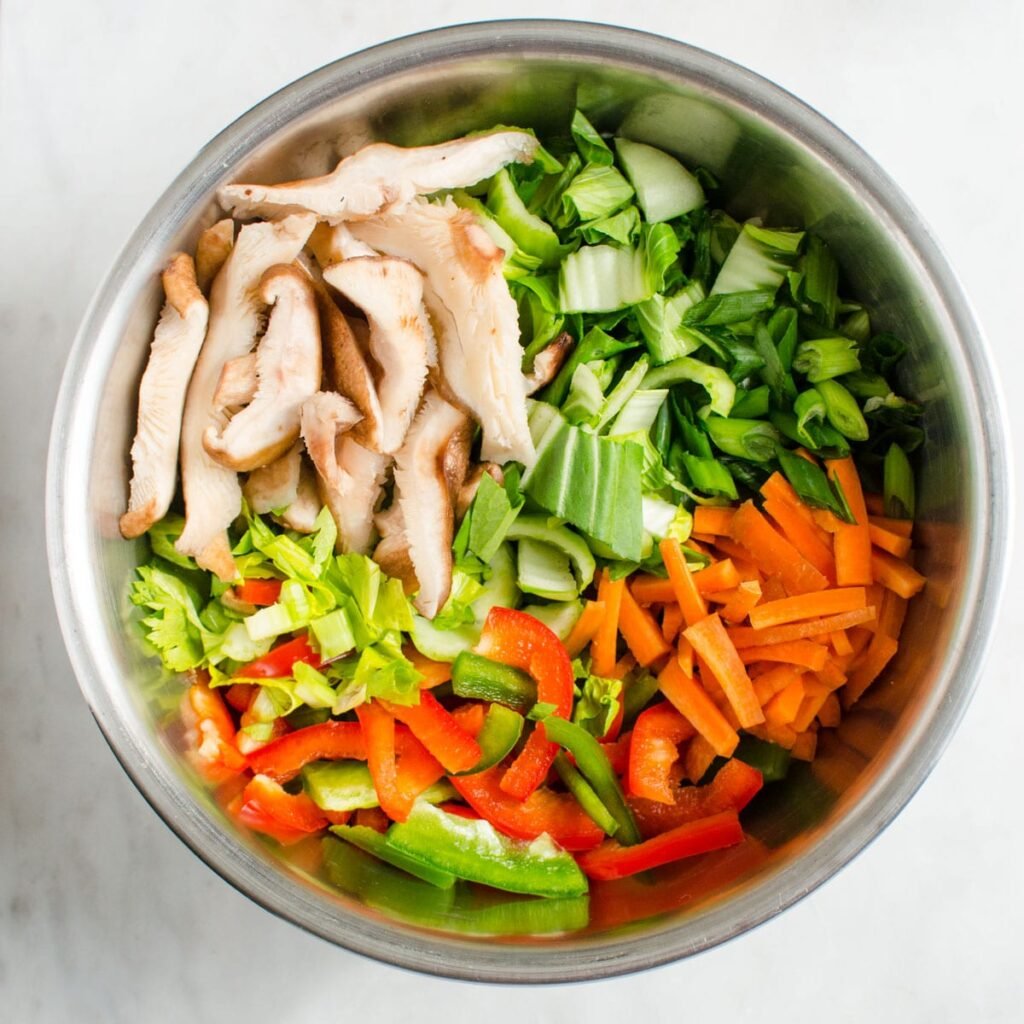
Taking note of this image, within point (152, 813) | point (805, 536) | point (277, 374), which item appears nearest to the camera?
point (277, 374)

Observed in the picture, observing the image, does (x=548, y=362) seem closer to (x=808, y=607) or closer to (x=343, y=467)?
(x=343, y=467)

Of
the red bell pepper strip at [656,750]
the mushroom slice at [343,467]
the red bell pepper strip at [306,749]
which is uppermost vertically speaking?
the mushroom slice at [343,467]

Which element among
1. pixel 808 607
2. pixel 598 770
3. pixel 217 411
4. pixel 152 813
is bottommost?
pixel 152 813

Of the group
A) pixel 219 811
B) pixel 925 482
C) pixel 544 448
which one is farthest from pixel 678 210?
pixel 219 811

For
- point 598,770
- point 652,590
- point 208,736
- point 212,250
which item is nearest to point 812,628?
point 652,590

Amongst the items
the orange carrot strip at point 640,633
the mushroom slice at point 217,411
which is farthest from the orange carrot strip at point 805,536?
the mushroom slice at point 217,411

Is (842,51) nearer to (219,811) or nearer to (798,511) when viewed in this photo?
(798,511)

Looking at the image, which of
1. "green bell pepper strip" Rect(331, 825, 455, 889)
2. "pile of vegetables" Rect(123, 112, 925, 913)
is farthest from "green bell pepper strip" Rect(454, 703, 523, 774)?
"green bell pepper strip" Rect(331, 825, 455, 889)

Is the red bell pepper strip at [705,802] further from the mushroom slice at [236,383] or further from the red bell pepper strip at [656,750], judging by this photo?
the mushroom slice at [236,383]
